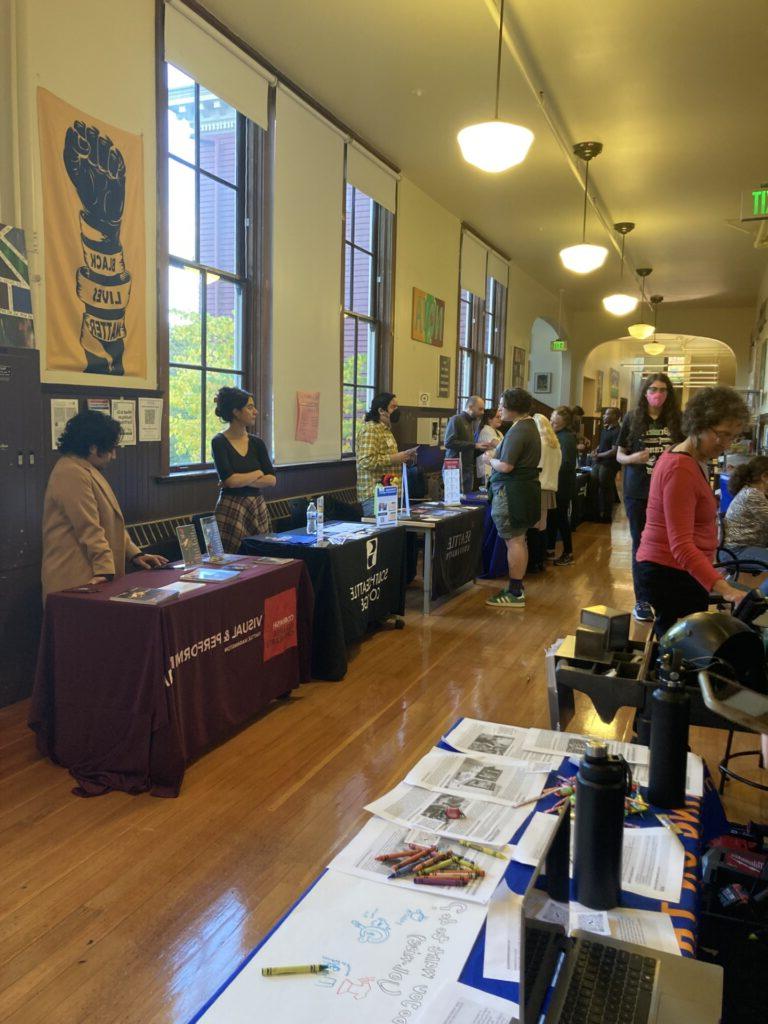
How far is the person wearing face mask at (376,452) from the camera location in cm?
579

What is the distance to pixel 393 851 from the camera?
1.42 meters

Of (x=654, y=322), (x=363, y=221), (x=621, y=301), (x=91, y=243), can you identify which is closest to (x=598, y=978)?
(x=91, y=243)

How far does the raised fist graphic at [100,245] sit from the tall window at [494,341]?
799 cm

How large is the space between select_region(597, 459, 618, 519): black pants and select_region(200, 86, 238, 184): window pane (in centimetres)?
748

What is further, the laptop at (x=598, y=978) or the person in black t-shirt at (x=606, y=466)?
the person in black t-shirt at (x=606, y=466)

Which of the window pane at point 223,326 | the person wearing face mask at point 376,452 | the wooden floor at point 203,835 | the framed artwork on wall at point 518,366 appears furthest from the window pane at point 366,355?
the framed artwork on wall at point 518,366

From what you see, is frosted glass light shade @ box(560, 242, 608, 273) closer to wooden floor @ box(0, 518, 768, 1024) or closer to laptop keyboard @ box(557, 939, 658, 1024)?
wooden floor @ box(0, 518, 768, 1024)

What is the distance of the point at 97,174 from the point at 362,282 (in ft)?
12.7

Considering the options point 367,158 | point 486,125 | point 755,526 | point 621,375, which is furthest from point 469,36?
point 621,375

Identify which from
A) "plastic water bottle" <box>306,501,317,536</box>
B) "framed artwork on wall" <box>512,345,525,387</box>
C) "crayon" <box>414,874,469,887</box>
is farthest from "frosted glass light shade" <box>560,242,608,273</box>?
"crayon" <box>414,874,469,887</box>

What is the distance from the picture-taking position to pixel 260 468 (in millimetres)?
4742

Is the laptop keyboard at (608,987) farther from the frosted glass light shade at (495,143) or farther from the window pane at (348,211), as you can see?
the window pane at (348,211)

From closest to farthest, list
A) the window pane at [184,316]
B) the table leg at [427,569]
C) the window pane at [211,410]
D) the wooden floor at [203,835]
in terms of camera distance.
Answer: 1. the wooden floor at [203,835]
2. the window pane at [184,316]
3. the window pane at [211,410]
4. the table leg at [427,569]

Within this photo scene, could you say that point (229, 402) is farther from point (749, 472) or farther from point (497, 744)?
point (749, 472)
